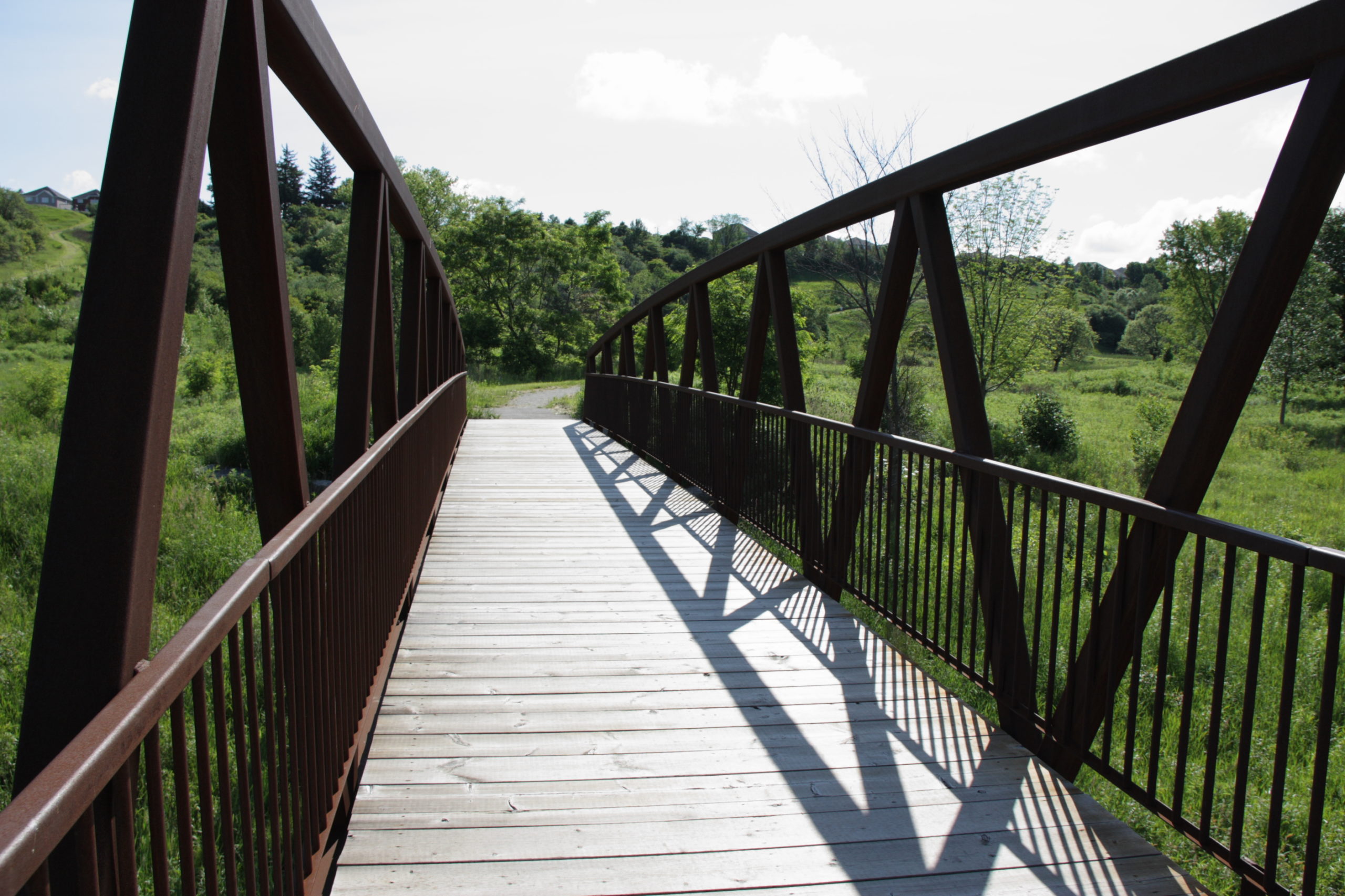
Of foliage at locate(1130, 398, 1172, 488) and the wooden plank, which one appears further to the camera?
foliage at locate(1130, 398, 1172, 488)

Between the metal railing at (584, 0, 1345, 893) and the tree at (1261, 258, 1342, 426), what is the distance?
965 inches

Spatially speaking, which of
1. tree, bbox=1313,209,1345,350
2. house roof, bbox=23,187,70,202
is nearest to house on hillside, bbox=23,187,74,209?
house roof, bbox=23,187,70,202

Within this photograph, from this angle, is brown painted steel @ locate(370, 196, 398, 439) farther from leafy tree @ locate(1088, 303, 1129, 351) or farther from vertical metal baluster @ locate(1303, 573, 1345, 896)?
leafy tree @ locate(1088, 303, 1129, 351)

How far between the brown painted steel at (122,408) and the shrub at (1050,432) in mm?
22960

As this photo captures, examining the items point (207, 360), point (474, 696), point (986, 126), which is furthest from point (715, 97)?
point (207, 360)

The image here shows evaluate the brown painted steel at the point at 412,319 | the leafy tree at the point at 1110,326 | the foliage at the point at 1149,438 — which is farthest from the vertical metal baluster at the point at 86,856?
the leafy tree at the point at 1110,326

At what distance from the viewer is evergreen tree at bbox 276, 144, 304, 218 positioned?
7712 cm

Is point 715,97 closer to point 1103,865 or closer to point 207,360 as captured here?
point 1103,865

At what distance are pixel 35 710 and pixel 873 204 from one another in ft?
11.7

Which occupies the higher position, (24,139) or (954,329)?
(24,139)

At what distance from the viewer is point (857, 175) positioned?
1725 centimetres

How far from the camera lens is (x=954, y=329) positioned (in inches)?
130

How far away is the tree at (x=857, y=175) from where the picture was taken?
16797 millimetres

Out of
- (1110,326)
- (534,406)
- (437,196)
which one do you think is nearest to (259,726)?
(534,406)
